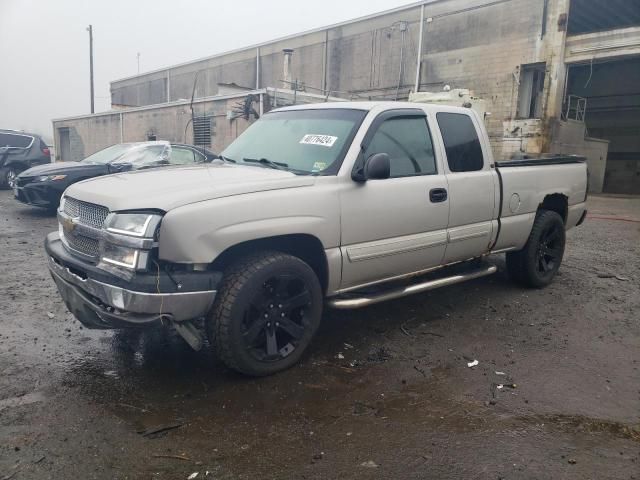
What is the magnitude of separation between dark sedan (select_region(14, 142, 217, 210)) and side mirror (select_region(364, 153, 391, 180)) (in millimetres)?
6056

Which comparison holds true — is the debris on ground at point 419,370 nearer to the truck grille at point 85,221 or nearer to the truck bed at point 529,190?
the truck bed at point 529,190

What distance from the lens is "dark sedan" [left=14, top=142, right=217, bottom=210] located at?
31.0 feet

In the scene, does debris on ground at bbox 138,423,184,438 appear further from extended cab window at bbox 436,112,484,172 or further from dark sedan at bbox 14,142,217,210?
dark sedan at bbox 14,142,217,210

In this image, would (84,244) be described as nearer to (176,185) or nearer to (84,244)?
(84,244)

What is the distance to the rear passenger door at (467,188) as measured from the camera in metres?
4.49

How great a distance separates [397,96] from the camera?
84.6ft

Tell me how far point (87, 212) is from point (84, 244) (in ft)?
0.69

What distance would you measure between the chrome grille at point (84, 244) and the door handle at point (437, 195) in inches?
100

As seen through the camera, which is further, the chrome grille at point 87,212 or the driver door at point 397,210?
the driver door at point 397,210

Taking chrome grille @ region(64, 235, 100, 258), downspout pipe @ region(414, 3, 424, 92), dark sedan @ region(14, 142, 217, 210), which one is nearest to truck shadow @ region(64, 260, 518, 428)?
chrome grille @ region(64, 235, 100, 258)

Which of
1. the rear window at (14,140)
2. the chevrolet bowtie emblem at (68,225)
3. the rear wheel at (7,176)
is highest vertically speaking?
the rear window at (14,140)

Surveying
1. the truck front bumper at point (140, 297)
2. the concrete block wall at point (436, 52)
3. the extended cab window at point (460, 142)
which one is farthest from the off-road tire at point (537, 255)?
the concrete block wall at point (436, 52)

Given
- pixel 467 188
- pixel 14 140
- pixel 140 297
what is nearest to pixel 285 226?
pixel 140 297

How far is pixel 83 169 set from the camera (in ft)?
31.3
